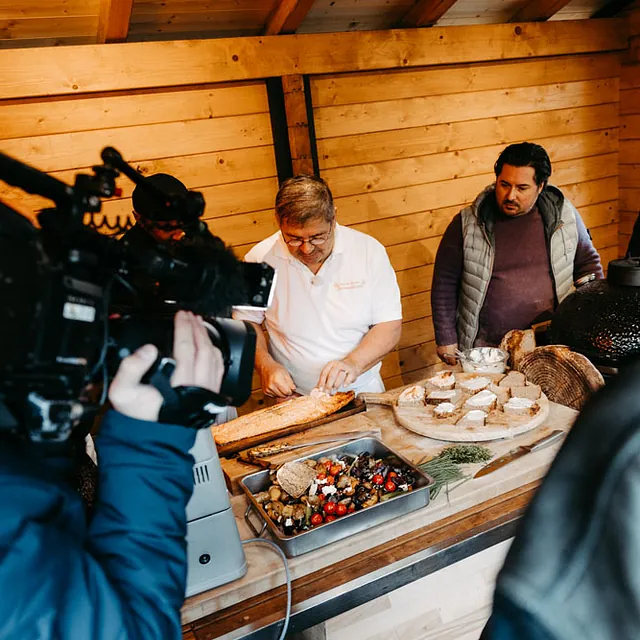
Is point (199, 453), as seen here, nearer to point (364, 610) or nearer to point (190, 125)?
point (364, 610)

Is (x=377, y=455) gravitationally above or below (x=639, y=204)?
below

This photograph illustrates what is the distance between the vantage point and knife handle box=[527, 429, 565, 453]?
5.97 ft

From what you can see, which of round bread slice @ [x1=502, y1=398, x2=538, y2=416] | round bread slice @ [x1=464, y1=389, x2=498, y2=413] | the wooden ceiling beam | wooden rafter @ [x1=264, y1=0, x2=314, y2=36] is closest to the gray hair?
round bread slice @ [x1=464, y1=389, x2=498, y2=413]

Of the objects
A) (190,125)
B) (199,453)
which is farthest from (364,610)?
(190,125)

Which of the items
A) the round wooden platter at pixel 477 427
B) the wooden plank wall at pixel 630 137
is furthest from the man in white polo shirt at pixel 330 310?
the wooden plank wall at pixel 630 137

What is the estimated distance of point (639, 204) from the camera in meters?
4.81

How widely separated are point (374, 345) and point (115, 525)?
1.86m

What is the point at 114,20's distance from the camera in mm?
2936

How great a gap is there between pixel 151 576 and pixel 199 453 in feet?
1.46

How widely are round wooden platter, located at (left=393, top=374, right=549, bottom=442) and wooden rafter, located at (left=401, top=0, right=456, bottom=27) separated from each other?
2.84 m

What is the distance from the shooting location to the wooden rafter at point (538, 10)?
13.3 feet

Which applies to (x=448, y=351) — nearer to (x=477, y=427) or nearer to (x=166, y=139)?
(x=477, y=427)

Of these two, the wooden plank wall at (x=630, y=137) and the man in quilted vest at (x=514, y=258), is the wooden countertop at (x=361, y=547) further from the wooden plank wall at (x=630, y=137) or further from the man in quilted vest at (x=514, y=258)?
the wooden plank wall at (x=630, y=137)

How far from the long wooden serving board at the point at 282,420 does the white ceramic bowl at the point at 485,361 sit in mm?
533
